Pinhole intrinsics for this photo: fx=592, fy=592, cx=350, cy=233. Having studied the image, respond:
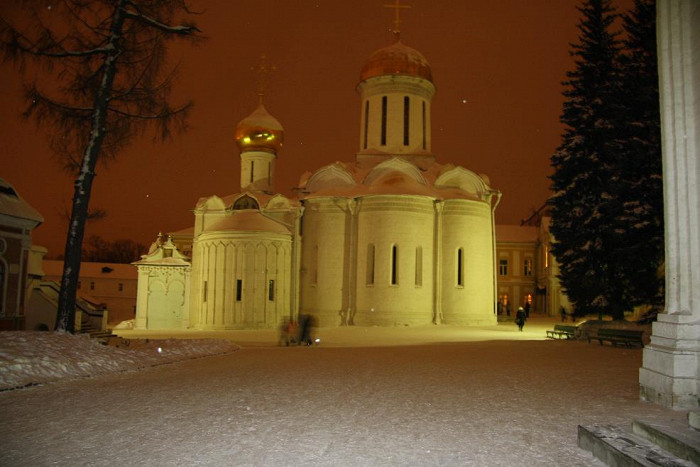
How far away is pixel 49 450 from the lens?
5.19 m

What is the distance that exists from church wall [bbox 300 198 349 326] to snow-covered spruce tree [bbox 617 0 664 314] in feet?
43.1

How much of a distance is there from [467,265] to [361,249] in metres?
5.23

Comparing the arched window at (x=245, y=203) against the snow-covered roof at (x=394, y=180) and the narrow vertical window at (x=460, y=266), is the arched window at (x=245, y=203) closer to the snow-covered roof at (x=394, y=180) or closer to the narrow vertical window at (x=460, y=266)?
the snow-covered roof at (x=394, y=180)

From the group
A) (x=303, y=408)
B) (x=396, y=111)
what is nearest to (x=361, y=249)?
(x=396, y=111)

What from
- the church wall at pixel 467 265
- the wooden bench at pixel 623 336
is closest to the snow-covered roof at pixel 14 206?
the wooden bench at pixel 623 336

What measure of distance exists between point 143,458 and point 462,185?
26.4 meters

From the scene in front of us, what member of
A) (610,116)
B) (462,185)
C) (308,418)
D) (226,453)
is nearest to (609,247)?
(610,116)

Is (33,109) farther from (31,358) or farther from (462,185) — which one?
(462,185)

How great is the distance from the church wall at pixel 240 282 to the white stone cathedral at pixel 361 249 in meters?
0.05

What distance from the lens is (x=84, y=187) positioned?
12.8 m

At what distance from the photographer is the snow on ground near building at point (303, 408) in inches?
204

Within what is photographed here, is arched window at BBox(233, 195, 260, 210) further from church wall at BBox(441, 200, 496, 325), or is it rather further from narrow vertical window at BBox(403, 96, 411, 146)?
church wall at BBox(441, 200, 496, 325)

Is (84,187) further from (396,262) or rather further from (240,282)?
(396,262)

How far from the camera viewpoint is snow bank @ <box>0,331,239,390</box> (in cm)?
894
